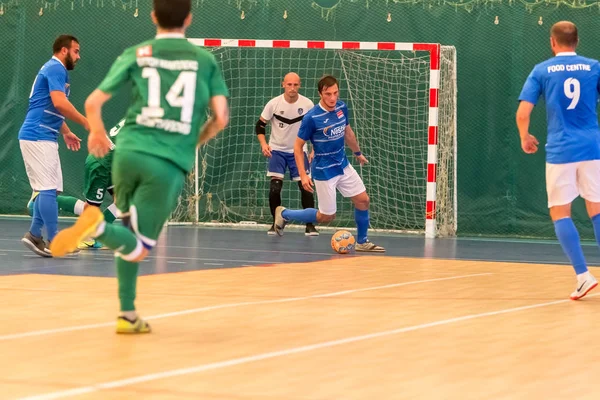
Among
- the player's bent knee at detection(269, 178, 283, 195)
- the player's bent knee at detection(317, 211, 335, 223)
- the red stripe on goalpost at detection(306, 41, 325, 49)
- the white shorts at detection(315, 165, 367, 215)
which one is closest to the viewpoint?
→ the white shorts at detection(315, 165, 367, 215)

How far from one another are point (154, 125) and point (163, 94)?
166mm

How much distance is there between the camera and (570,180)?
7.94 meters

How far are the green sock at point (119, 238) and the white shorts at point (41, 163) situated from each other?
4.84 meters

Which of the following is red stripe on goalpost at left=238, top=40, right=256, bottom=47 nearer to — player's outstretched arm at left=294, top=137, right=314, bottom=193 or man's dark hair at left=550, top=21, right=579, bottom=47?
player's outstretched arm at left=294, top=137, right=314, bottom=193

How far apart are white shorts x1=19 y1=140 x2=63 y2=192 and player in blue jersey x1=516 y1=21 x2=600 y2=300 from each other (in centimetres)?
446

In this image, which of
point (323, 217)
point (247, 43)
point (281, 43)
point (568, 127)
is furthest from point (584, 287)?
point (247, 43)

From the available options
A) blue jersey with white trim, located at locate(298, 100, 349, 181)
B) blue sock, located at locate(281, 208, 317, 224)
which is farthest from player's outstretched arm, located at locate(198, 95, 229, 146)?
blue sock, located at locate(281, 208, 317, 224)

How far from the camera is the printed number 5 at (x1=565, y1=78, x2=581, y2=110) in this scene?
7934mm

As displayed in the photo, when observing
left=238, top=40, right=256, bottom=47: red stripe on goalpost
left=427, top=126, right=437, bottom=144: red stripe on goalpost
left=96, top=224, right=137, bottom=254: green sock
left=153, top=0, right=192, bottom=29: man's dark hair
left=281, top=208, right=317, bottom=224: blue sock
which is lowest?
left=281, top=208, right=317, bottom=224: blue sock

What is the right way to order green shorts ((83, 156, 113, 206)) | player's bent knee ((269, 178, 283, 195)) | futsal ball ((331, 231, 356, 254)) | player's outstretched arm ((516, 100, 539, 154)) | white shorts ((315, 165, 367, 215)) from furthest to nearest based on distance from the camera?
player's bent knee ((269, 178, 283, 195)), white shorts ((315, 165, 367, 215)), futsal ball ((331, 231, 356, 254)), green shorts ((83, 156, 113, 206)), player's outstretched arm ((516, 100, 539, 154))

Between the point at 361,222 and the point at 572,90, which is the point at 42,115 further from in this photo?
the point at 572,90

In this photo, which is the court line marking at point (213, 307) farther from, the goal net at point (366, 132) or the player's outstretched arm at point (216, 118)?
the goal net at point (366, 132)

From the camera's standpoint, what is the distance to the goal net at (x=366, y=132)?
48.2 ft

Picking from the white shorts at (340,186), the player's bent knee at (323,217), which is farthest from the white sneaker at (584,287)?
the player's bent knee at (323,217)
